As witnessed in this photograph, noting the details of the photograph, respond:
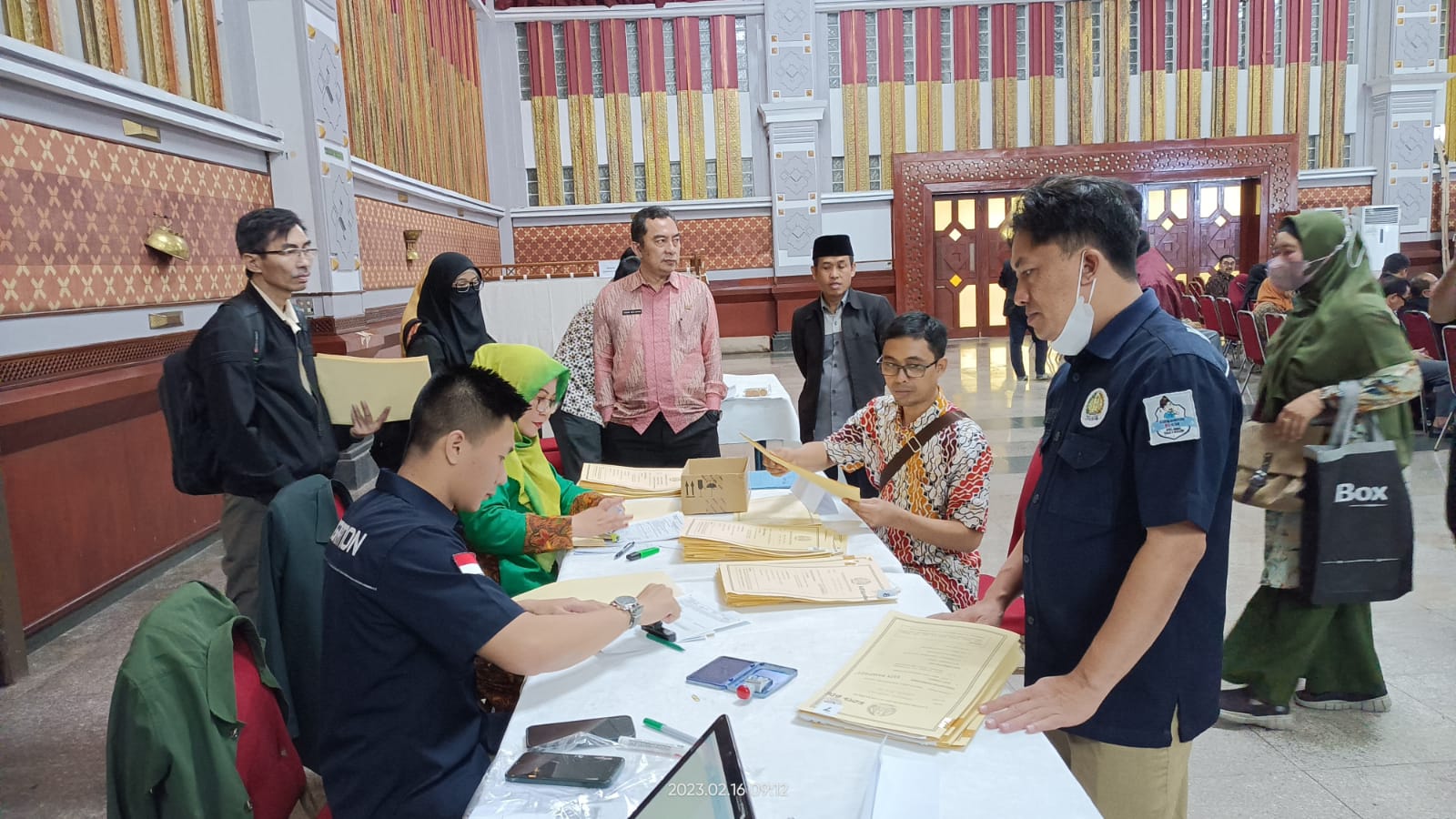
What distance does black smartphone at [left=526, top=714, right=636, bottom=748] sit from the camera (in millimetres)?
1272

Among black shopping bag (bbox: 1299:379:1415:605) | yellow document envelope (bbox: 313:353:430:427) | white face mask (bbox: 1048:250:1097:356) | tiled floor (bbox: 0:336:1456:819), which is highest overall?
white face mask (bbox: 1048:250:1097:356)

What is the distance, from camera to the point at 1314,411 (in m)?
2.56

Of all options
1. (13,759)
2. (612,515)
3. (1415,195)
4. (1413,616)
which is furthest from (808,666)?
(1415,195)

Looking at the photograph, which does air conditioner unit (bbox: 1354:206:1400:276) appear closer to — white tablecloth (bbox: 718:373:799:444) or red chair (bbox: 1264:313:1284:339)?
red chair (bbox: 1264:313:1284:339)

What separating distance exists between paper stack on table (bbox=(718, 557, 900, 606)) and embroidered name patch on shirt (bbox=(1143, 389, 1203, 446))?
0.68m

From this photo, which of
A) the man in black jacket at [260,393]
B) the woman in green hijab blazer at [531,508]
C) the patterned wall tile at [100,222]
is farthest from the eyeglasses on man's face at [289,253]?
the patterned wall tile at [100,222]

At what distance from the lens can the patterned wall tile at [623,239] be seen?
483 inches

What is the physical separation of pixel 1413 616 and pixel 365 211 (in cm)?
652

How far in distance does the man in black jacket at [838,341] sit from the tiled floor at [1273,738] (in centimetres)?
99

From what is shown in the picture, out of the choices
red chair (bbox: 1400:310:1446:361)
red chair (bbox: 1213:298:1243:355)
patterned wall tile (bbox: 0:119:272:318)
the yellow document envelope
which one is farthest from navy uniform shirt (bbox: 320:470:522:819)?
red chair (bbox: 1213:298:1243:355)

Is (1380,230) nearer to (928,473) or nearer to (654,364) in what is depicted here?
(654,364)

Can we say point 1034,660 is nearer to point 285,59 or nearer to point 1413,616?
point 1413,616

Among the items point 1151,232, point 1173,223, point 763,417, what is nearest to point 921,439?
point 763,417

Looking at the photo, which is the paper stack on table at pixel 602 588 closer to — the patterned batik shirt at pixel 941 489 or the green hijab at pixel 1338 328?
the patterned batik shirt at pixel 941 489
